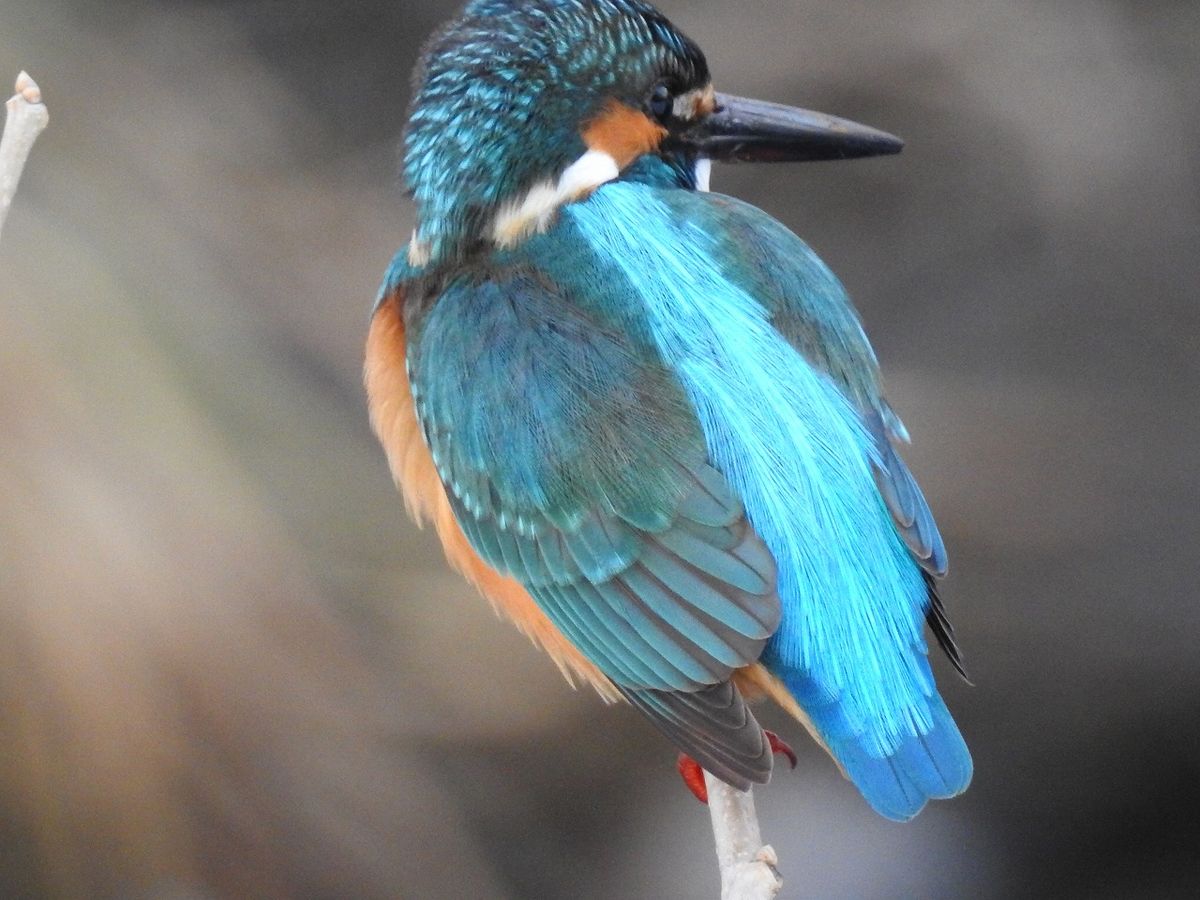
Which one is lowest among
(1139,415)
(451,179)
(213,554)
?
(1139,415)

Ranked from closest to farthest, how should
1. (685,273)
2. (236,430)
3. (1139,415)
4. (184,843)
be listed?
1. (685,273)
2. (184,843)
3. (236,430)
4. (1139,415)

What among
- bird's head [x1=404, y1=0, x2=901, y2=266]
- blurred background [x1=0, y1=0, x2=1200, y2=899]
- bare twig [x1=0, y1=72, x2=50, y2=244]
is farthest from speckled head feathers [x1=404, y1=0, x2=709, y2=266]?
blurred background [x1=0, y1=0, x2=1200, y2=899]

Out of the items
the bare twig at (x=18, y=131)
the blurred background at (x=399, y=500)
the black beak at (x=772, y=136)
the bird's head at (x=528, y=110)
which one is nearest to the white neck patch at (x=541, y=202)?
the bird's head at (x=528, y=110)

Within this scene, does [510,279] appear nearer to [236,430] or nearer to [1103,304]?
[236,430]

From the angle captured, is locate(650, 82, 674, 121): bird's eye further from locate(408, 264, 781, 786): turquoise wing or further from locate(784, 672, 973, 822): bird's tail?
locate(784, 672, 973, 822): bird's tail

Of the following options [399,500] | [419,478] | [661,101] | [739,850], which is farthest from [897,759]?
[399,500]

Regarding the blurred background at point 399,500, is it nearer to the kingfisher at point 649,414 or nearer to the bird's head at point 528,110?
the kingfisher at point 649,414

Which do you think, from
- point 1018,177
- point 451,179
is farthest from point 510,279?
point 1018,177
